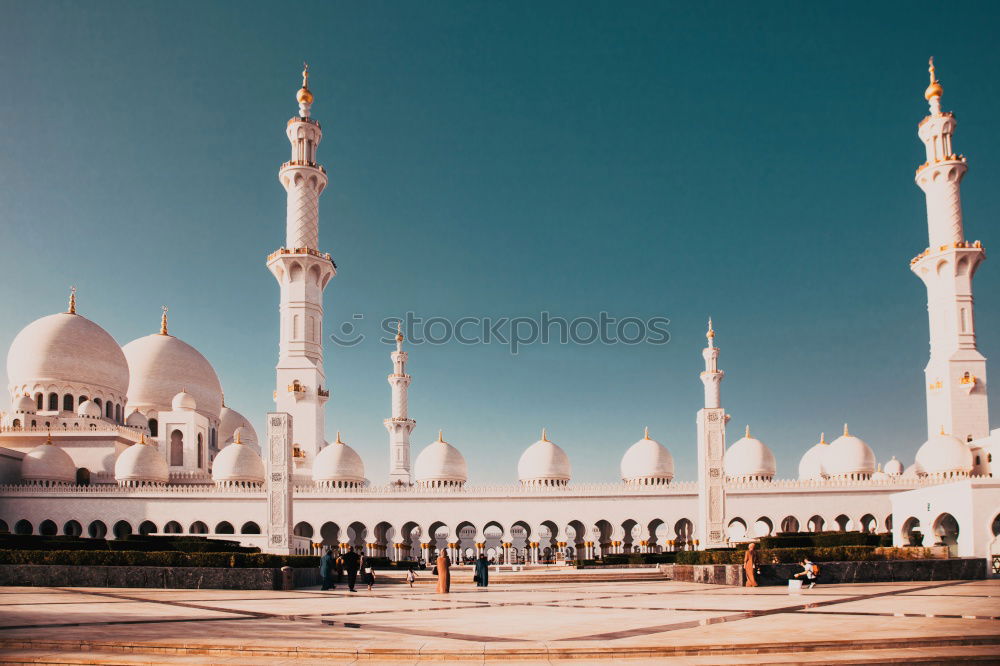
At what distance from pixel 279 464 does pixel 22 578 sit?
46.9ft

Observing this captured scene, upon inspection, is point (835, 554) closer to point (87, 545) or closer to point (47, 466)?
point (87, 545)

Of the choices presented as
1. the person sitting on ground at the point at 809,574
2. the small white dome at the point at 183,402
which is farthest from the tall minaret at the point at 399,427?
the person sitting on ground at the point at 809,574

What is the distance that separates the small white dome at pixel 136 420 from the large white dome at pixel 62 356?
1688 millimetres

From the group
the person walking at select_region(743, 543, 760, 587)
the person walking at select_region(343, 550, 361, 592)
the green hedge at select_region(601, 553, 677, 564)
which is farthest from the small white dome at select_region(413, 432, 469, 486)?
the person walking at select_region(743, 543, 760, 587)

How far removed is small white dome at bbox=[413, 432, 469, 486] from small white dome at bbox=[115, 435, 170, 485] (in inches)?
501

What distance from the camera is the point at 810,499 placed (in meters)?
45.9

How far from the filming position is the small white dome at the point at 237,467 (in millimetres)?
47094

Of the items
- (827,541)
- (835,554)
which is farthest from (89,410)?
(835,554)

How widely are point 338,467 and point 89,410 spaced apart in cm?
1352

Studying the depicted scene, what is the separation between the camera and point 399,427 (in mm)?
52062

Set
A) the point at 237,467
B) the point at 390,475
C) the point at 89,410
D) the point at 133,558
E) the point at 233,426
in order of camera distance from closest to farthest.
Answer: the point at 133,558 → the point at 237,467 → the point at 89,410 → the point at 390,475 → the point at 233,426

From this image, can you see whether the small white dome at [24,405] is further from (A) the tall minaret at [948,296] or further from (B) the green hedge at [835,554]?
(A) the tall minaret at [948,296]

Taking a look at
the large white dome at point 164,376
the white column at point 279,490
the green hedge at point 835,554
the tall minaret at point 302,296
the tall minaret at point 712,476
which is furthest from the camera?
the large white dome at point 164,376

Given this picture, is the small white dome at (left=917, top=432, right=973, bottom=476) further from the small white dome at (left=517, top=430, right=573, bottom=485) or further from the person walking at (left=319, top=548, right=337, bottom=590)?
the person walking at (left=319, top=548, right=337, bottom=590)
